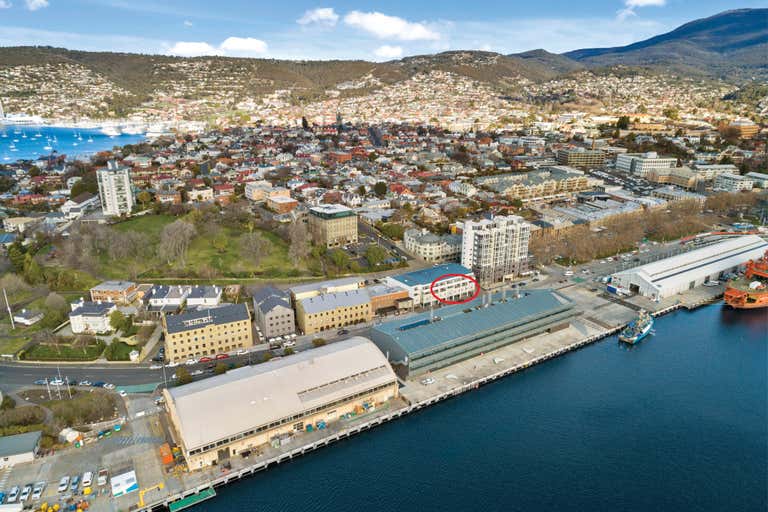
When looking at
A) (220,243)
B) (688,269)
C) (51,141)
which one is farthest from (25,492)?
(51,141)

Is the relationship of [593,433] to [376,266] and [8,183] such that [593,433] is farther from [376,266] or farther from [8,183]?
[8,183]

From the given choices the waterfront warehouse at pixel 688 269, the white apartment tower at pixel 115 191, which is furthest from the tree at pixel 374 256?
the white apartment tower at pixel 115 191

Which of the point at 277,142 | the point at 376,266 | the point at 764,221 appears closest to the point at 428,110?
the point at 277,142

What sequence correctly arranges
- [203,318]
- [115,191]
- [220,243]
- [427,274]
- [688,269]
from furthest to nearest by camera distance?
[115,191]
[220,243]
[688,269]
[427,274]
[203,318]

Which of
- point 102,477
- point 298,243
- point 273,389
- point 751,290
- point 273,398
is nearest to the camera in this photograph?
point 102,477

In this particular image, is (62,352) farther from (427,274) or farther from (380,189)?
(380,189)
